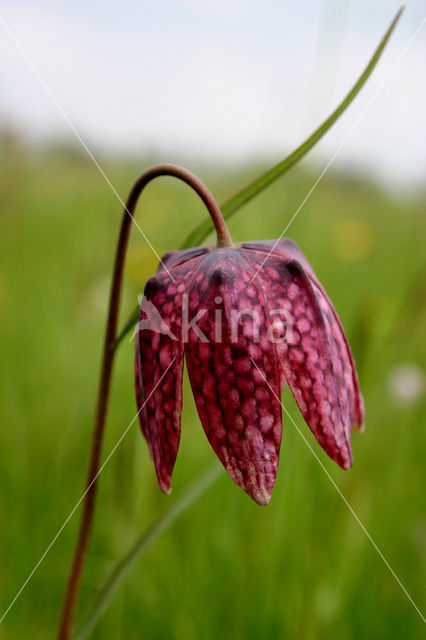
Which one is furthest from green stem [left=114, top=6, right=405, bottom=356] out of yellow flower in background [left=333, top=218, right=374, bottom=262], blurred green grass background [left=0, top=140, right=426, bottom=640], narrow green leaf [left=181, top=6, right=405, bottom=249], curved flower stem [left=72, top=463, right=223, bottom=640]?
yellow flower in background [left=333, top=218, right=374, bottom=262]

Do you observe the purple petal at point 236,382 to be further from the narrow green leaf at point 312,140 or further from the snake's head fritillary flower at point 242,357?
the narrow green leaf at point 312,140

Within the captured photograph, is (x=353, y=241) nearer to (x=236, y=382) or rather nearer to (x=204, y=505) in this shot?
(x=204, y=505)

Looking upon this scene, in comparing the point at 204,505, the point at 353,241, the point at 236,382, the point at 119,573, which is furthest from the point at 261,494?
the point at 353,241

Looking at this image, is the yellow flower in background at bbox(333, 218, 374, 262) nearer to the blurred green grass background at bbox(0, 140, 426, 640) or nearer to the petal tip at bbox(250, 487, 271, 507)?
the blurred green grass background at bbox(0, 140, 426, 640)

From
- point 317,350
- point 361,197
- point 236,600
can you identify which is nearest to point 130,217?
point 317,350

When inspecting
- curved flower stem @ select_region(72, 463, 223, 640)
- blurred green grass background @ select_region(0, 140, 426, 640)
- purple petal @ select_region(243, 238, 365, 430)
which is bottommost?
blurred green grass background @ select_region(0, 140, 426, 640)

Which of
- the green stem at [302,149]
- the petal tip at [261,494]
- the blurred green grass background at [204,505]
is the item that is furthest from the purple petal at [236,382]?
the blurred green grass background at [204,505]

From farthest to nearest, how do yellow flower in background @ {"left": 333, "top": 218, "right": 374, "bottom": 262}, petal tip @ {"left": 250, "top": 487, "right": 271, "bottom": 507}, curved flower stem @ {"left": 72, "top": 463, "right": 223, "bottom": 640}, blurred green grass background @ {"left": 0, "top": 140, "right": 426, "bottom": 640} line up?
1. yellow flower in background @ {"left": 333, "top": 218, "right": 374, "bottom": 262}
2. blurred green grass background @ {"left": 0, "top": 140, "right": 426, "bottom": 640}
3. curved flower stem @ {"left": 72, "top": 463, "right": 223, "bottom": 640}
4. petal tip @ {"left": 250, "top": 487, "right": 271, "bottom": 507}
